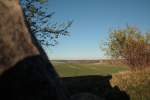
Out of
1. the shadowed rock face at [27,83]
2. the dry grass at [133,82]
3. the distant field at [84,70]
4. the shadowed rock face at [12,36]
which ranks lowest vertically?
the distant field at [84,70]

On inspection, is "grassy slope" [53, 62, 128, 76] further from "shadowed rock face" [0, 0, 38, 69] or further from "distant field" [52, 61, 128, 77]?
"shadowed rock face" [0, 0, 38, 69]

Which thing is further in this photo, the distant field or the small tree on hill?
the distant field

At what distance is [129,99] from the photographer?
16.7 metres

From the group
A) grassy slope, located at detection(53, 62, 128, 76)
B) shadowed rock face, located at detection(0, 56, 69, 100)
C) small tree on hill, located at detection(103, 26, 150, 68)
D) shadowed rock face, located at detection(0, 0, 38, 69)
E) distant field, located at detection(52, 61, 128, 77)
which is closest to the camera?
shadowed rock face, located at detection(0, 56, 69, 100)

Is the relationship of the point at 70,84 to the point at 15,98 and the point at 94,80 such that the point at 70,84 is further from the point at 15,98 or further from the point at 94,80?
the point at 15,98

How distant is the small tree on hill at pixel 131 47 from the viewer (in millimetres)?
37934

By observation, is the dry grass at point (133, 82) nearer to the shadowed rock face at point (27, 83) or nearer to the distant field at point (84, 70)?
the shadowed rock face at point (27, 83)

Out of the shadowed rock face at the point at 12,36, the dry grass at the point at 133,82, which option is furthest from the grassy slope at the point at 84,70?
the shadowed rock face at the point at 12,36

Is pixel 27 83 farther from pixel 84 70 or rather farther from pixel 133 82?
pixel 84 70

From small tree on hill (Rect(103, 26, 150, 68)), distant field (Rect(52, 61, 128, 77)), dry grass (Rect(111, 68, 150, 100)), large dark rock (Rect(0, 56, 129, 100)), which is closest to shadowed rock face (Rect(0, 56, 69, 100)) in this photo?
large dark rock (Rect(0, 56, 129, 100))

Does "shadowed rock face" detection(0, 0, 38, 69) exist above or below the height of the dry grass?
above

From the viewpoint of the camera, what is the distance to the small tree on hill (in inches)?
1493

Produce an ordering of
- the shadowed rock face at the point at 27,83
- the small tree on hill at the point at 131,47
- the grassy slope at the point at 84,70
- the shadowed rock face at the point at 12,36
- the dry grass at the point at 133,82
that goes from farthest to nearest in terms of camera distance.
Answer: the grassy slope at the point at 84,70
the small tree on hill at the point at 131,47
the dry grass at the point at 133,82
the shadowed rock face at the point at 12,36
the shadowed rock face at the point at 27,83

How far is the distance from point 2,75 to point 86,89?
18.0 meters
